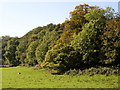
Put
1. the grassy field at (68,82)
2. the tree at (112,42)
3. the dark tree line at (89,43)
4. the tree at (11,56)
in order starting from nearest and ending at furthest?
1. the grassy field at (68,82)
2. the tree at (112,42)
3. the dark tree line at (89,43)
4. the tree at (11,56)

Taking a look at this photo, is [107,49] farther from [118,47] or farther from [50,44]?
[50,44]

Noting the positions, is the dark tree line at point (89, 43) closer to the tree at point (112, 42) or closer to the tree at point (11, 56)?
the tree at point (112, 42)

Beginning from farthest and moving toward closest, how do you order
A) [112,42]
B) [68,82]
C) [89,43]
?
[89,43]
[112,42]
[68,82]

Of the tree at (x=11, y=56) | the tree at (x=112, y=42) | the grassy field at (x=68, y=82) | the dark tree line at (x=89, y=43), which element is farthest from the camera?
the tree at (x=11, y=56)

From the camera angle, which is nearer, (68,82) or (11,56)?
(68,82)

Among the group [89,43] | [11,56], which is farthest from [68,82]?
[11,56]

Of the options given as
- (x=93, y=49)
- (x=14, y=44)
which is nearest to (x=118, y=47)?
(x=93, y=49)

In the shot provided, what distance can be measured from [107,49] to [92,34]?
5.03 meters

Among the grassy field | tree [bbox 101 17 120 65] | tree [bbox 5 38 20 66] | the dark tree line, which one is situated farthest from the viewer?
tree [bbox 5 38 20 66]

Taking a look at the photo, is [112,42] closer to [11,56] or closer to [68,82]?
[68,82]

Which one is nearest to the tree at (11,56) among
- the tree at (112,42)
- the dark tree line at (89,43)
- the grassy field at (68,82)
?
the dark tree line at (89,43)

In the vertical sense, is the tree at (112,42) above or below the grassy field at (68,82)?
above

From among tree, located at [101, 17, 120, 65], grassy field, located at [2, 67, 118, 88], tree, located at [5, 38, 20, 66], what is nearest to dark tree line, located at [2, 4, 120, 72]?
tree, located at [101, 17, 120, 65]

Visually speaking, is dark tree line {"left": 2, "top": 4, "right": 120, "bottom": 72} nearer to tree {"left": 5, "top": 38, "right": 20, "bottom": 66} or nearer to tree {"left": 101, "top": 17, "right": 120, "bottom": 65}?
tree {"left": 101, "top": 17, "right": 120, "bottom": 65}
